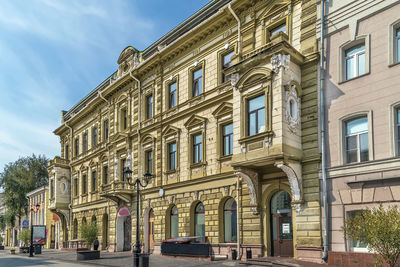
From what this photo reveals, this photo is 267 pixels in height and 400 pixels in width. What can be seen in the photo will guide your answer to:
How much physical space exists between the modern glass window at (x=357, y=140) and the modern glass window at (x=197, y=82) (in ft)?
34.6

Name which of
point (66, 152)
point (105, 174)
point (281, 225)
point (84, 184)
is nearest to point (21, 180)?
point (66, 152)

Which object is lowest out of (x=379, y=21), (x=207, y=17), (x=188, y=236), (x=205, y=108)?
(x=188, y=236)

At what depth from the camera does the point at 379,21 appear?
16.8 metres

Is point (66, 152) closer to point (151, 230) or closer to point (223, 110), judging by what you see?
point (151, 230)

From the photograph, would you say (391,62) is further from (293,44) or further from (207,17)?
(207,17)

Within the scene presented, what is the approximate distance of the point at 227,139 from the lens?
2356 cm

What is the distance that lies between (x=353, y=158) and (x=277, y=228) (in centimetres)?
527

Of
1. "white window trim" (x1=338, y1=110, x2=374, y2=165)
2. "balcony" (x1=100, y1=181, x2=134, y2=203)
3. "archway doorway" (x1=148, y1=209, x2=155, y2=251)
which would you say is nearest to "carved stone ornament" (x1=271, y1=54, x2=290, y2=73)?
"white window trim" (x1=338, y1=110, x2=374, y2=165)

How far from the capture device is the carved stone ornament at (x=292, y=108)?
18578 mm

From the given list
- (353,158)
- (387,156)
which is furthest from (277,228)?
(387,156)

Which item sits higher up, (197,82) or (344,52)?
(197,82)

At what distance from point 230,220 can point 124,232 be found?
44.3ft

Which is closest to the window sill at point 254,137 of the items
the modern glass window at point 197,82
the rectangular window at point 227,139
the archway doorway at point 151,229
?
the rectangular window at point 227,139

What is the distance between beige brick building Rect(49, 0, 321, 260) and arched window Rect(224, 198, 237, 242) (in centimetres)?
7
